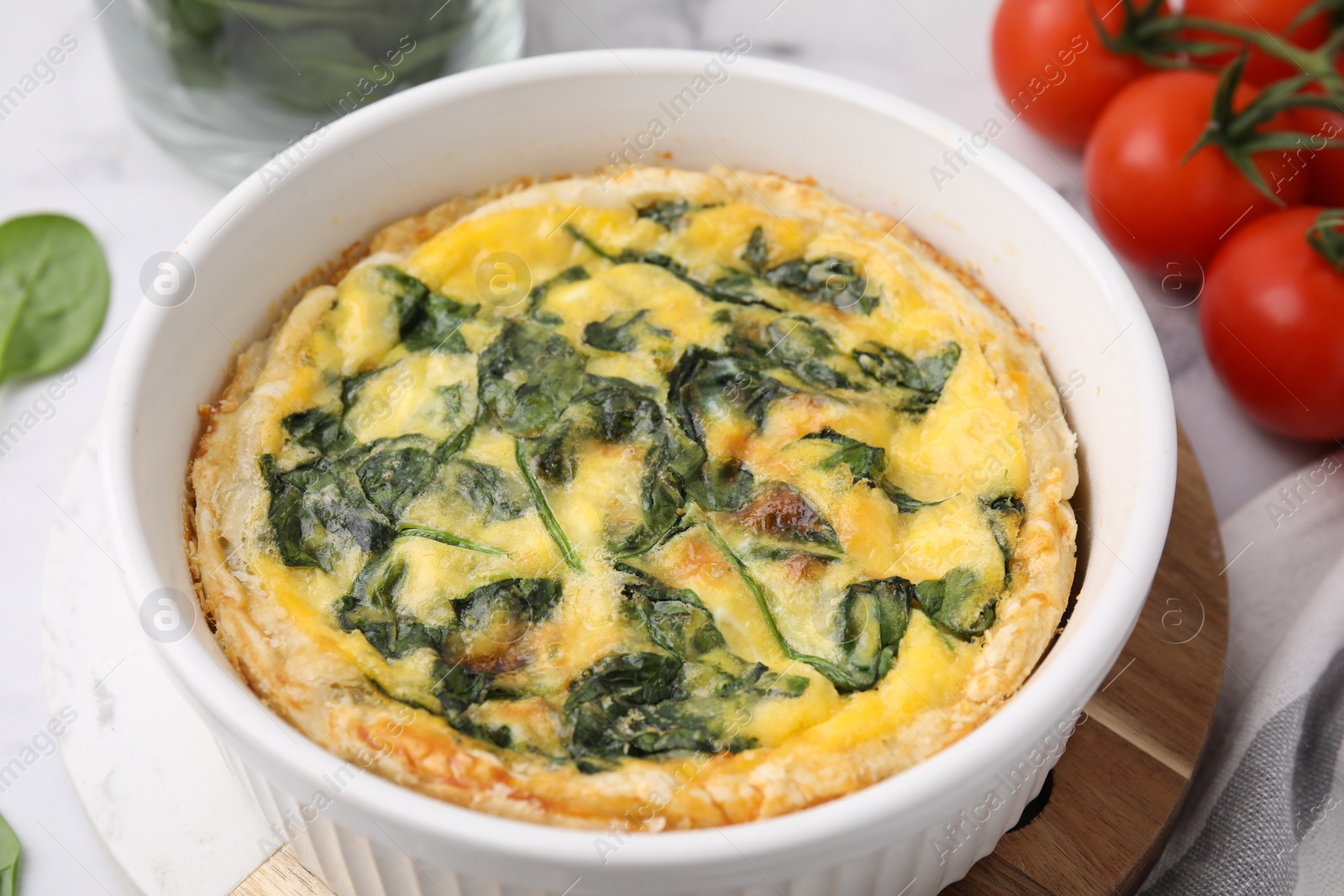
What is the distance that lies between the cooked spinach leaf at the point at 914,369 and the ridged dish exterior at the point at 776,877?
1.02 m

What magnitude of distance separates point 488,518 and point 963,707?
122 centimetres

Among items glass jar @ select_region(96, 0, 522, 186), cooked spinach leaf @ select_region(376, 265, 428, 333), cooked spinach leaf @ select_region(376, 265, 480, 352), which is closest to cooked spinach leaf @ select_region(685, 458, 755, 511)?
cooked spinach leaf @ select_region(376, 265, 480, 352)

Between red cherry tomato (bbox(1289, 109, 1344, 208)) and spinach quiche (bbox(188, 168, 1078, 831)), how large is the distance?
1.82 metres

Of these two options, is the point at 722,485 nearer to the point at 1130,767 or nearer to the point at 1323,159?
the point at 1130,767

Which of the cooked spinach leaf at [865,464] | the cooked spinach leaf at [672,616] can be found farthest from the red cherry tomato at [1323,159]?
the cooked spinach leaf at [672,616]

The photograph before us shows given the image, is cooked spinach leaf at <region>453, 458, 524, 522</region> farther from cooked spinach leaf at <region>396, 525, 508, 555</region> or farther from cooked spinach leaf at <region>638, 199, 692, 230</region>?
cooked spinach leaf at <region>638, 199, 692, 230</region>

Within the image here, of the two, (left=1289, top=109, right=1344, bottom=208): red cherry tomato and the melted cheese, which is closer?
the melted cheese

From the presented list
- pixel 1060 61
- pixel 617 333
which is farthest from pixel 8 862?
pixel 1060 61

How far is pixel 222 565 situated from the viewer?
3045 mm

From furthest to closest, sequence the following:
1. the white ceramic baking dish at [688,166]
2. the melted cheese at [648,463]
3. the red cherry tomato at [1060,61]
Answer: the red cherry tomato at [1060,61] → the melted cheese at [648,463] → the white ceramic baking dish at [688,166]

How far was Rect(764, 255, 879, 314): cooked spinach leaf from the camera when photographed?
3648mm

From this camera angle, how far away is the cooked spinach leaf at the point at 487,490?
3.14m

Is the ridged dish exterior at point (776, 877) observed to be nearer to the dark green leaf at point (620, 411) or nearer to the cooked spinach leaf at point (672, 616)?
the cooked spinach leaf at point (672, 616)

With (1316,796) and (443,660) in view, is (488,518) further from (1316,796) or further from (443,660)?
(1316,796)
